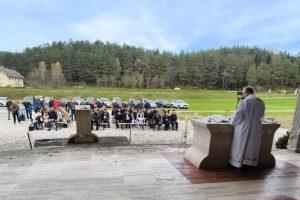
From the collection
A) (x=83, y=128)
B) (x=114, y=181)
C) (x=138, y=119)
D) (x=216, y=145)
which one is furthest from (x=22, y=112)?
(x=216, y=145)

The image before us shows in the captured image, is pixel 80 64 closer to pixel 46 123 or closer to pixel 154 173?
pixel 46 123

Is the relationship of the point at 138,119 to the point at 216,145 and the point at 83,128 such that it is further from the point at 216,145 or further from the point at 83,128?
the point at 216,145

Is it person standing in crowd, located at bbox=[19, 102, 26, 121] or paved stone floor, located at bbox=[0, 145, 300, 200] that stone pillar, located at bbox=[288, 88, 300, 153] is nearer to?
paved stone floor, located at bbox=[0, 145, 300, 200]

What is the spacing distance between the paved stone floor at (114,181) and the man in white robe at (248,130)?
0.44 m

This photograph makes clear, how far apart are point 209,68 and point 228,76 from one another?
863 cm

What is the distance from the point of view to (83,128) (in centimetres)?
823

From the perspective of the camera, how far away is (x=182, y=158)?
20.6 ft

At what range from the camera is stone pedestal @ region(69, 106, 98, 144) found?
803 cm

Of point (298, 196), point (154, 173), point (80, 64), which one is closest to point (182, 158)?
point (154, 173)

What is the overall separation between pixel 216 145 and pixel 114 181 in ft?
5.90

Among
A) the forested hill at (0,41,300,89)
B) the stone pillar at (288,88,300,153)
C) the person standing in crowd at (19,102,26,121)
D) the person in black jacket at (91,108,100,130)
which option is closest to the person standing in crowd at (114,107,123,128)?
the person in black jacket at (91,108,100,130)

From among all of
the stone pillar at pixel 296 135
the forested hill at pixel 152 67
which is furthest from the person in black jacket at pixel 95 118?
the forested hill at pixel 152 67

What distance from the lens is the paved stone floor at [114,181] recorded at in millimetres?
4277

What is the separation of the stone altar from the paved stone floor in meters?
0.57
